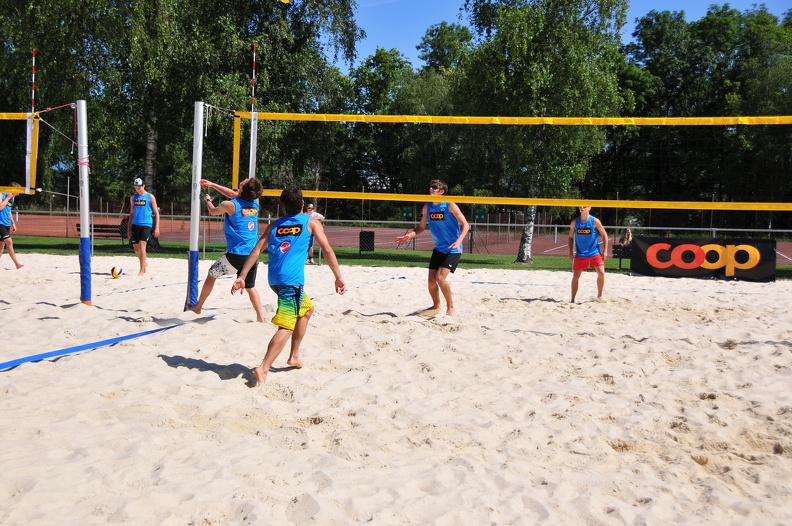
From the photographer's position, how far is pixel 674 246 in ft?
41.7

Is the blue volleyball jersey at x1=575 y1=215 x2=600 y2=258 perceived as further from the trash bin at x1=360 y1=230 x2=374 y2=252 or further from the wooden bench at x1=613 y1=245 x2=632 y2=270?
the trash bin at x1=360 y1=230 x2=374 y2=252

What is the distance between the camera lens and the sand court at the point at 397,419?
2.74 meters

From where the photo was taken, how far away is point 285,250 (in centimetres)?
454

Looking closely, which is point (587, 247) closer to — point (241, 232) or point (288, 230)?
point (241, 232)

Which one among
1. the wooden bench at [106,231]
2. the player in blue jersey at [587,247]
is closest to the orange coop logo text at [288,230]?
the player in blue jersey at [587,247]

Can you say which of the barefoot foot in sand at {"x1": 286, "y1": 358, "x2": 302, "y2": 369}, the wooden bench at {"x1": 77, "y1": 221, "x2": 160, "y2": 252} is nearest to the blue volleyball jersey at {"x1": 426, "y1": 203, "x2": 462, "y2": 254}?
the barefoot foot in sand at {"x1": 286, "y1": 358, "x2": 302, "y2": 369}

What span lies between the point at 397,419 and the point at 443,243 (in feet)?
11.9

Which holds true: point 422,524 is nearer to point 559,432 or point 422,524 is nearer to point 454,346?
point 559,432

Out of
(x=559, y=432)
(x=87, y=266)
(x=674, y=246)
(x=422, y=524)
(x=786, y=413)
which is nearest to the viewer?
(x=422, y=524)

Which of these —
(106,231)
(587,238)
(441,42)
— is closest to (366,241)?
(106,231)

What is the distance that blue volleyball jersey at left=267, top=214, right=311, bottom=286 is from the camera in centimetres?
452

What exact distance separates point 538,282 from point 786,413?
7039 mm

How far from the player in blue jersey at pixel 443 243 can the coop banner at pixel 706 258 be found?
271 inches

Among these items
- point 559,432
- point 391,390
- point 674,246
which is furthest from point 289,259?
point 674,246
